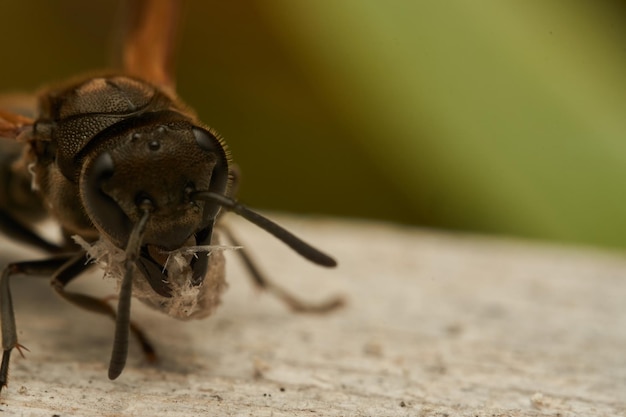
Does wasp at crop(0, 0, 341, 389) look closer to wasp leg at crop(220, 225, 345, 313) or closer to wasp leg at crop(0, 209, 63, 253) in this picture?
wasp leg at crop(0, 209, 63, 253)

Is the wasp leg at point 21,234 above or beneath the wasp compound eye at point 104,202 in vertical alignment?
above

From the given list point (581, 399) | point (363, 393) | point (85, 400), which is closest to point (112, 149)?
point (85, 400)

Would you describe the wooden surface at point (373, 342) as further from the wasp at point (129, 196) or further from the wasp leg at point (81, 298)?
the wasp at point (129, 196)

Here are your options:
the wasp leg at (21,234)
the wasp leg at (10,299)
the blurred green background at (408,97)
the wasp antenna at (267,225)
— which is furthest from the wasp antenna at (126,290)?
the blurred green background at (408,97)

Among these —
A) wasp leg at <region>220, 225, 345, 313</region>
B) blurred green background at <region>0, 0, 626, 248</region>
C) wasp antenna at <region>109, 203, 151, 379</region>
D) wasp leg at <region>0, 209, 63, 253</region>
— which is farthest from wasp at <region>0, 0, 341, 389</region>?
blurred green background at <region>0, 0, 626, 248</region>

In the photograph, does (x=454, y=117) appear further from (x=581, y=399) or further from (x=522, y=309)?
(x=581, y=399)

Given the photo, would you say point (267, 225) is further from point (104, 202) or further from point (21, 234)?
point (21, 234)
